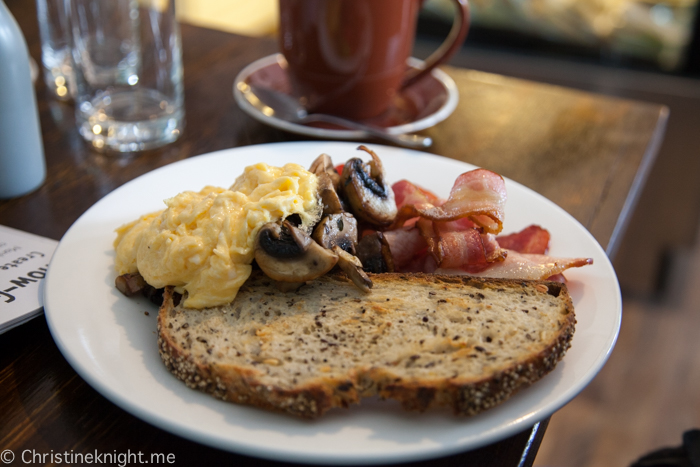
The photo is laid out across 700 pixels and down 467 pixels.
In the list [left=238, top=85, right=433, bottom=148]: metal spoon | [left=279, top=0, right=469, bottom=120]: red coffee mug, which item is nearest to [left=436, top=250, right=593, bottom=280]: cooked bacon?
[left=238, top=85, right=433, bottom=148]: metal spoon

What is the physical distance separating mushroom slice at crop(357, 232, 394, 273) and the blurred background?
1687 millimetres

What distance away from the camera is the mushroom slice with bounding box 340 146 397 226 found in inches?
50.6

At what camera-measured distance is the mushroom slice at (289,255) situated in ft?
3.54

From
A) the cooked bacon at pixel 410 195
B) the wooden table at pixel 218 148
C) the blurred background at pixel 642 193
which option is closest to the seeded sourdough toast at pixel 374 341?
the wooden table at pixel 218 148

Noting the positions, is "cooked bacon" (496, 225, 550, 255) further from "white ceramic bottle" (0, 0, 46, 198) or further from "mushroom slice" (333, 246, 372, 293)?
"white ceramic bottle" (0, 0, 46, 198)

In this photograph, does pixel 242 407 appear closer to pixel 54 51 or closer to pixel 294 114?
pixel 294 114

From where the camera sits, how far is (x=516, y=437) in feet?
3.29

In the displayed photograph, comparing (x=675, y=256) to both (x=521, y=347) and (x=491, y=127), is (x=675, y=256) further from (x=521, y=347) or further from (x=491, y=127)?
(x=521, y=347)

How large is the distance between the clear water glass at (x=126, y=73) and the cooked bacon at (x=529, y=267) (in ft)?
3.85

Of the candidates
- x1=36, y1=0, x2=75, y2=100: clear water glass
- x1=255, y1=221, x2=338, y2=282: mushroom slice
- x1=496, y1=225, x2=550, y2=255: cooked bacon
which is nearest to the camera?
x1=255, y1=221, x2=338, y2=282: mushroom slice

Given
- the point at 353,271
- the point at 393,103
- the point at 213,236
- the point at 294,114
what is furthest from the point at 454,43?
the point at 213,236

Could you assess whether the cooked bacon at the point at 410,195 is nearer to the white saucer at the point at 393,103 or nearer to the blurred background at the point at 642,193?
the white saucer at the point at 393,103

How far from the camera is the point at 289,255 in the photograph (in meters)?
1.09

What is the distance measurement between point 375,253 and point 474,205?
0.79 ft
